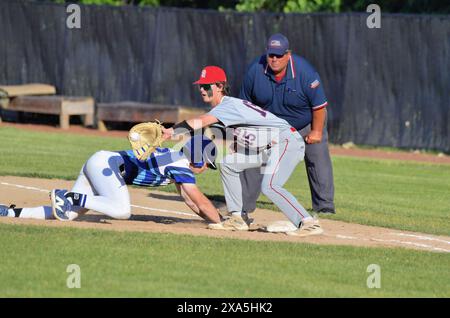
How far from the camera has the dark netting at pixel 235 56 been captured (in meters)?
19.9

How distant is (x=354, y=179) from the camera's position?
637 inches

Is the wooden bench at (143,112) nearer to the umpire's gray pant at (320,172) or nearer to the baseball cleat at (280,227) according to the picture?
the umpire's gray pant at (320,172)

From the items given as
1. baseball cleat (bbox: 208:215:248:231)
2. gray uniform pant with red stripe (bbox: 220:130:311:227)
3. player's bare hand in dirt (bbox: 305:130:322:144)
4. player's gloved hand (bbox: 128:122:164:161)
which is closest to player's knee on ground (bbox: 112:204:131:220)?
player's gloved hand (bbox: 128:122:164:161)

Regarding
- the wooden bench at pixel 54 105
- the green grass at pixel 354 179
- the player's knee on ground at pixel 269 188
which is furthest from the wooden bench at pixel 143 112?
the player's knee on ground at pixel 269 188

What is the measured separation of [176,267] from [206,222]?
9.19 ft

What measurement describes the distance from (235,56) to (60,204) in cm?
1181

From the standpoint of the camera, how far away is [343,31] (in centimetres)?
2047

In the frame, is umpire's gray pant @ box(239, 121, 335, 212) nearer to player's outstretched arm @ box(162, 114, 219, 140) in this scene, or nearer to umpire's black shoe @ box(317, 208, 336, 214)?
umpire's black shoe @ box(317, 208, 336, 214)

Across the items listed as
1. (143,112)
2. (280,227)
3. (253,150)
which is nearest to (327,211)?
(280,227)

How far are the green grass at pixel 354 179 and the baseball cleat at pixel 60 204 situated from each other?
324 cm

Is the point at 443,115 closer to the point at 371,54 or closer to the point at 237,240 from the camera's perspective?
the point at 371,54

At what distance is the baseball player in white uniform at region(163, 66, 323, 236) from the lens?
32.8 ft

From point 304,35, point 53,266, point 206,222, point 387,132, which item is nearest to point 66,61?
point 304,35

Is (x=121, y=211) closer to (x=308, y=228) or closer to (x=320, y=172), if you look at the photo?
(x=308, y=228)
